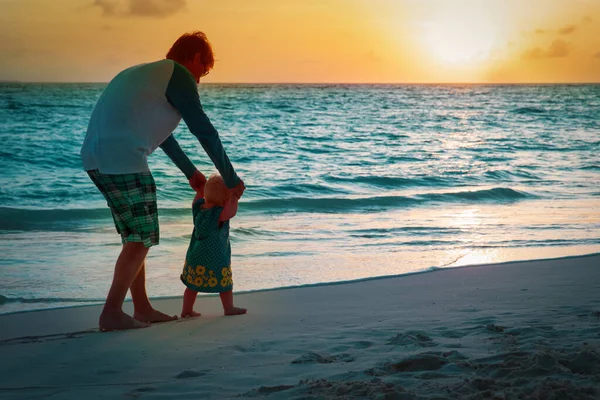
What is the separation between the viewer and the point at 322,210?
10.9 metres

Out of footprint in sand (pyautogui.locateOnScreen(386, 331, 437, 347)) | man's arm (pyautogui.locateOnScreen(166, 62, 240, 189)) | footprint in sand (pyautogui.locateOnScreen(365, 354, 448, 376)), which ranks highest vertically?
man's arm (pyautogui.locateOnScreen(166, 62, 240, 189))

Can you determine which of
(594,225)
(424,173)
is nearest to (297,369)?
(594,225)

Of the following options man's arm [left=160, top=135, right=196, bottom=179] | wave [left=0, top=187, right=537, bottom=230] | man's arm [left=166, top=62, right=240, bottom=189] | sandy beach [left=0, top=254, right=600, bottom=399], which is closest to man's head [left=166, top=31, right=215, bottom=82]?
man's arm [left=166, top=62, right=240, bottom=189]

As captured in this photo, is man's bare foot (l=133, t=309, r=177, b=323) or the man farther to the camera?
man's bare foot (l=133, t=309, r=177, b=323)

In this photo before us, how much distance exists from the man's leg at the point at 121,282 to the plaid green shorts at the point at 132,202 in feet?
0.19

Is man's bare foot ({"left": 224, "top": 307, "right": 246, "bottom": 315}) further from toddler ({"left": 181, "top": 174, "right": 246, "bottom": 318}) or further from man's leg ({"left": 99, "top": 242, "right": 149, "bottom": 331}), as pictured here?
man's leg ({"left": 99, "top": 242, "right": 149, "bottom": 331})

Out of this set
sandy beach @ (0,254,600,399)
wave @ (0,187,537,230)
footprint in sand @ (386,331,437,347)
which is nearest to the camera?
sandy beach @ (0,254,600,399)

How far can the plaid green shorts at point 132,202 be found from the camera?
12.2 ft

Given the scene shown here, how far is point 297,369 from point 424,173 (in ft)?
42.9

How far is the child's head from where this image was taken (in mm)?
4211

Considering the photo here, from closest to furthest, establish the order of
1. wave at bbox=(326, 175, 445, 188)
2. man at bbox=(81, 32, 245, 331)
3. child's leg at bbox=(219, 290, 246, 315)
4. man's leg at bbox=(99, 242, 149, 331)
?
1. man at bbox=(81, 32, 245, 331)
2. man's leg at bbox=(99, 242, 149, 331)
3. child's leg at bbox=(219, 290, 246, 315)
4. wave at bbox=(326, 175, 445, 188)

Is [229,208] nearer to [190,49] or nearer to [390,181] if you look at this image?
[190,49]

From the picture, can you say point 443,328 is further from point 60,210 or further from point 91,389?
point 60,210

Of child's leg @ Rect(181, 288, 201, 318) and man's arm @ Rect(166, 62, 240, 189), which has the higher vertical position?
man's arm @ Rect(166, 62, 240, 189)
